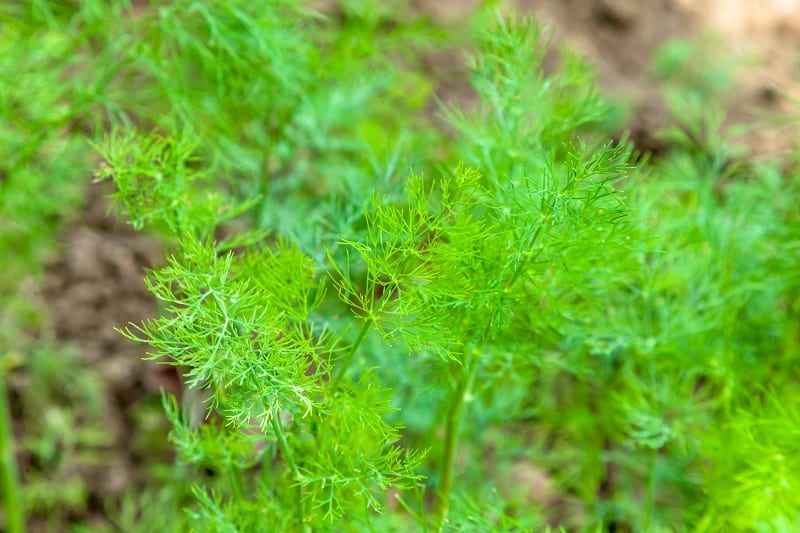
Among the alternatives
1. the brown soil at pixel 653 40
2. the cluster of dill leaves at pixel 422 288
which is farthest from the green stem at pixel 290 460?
the brown soil at pixel 653 40

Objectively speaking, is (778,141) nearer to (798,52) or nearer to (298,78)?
(798,52)

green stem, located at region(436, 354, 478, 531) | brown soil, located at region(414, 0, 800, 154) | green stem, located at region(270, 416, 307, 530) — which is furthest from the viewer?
brown soil, located at region(414, 0, 800, 154)

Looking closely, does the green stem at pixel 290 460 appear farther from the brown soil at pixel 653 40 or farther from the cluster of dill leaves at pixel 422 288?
the brown soil at pixel 653 40

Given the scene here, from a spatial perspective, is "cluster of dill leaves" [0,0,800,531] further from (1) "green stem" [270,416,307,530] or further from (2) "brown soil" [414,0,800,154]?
(2) "brown soil" [414,0,800,154]

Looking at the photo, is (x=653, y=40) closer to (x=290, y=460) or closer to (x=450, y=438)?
(x=450, y=438)

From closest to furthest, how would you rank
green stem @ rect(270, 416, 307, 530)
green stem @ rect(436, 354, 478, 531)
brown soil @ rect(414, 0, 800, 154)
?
green stem @ rect(270, 416, 307, 530) → green stem @ rect(436, 354, 478, 531) → brown soil @ rect(414, 0, 800, 154)

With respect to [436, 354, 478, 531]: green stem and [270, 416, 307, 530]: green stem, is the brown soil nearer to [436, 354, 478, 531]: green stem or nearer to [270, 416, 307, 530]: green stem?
[436, 354, 478, 531]: green stem

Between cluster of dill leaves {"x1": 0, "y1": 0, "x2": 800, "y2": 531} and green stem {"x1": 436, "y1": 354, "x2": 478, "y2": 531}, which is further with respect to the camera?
green stem {"x1": 436, "y1": 354, "x2": 478, "y2": 531}

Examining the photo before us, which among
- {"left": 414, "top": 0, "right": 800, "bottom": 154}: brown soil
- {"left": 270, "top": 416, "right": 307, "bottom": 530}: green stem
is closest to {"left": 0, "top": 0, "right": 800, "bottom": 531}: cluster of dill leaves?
{"left": 270, "top": 416, "right": 307, "bottom": 530}: green stem

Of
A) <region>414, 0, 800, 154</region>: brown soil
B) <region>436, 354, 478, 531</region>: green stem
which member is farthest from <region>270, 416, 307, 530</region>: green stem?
<region>414, 0, 800, 154</region>: brown soil
